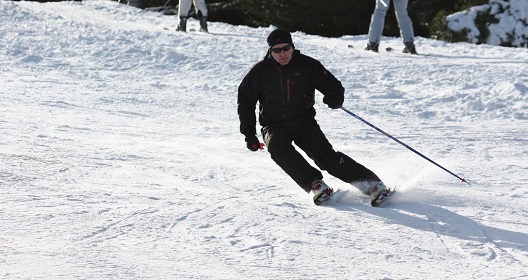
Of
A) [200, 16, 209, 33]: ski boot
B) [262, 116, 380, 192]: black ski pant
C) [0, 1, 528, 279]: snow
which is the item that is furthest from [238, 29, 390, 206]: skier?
[200, 16, 209, 33]: ski boot

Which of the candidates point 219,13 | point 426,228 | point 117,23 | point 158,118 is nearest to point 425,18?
point 219,13

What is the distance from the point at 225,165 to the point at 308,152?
3.58 feet

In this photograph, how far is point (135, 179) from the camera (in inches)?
243

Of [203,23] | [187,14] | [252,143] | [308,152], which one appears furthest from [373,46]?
[252,143]

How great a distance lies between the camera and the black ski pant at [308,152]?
562cm

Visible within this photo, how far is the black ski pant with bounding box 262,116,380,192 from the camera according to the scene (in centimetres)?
562

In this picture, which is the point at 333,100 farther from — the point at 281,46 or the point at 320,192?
the point at 320,192

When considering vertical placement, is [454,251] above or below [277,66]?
below

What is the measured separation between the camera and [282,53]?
5.57m

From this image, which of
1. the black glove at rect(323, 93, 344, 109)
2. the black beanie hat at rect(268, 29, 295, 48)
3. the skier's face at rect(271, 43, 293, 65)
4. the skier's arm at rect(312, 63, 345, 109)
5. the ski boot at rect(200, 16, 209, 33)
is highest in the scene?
the black beanie hat at rect(268, 29, 295, 48)

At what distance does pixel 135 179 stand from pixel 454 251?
8.16 feet

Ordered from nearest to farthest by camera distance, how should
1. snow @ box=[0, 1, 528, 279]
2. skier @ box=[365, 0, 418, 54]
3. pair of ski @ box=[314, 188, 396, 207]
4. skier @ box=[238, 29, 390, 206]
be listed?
snow @ box=[0, 1, 528, 279] < pair of ski @ box=[314, 188, 396, 207] < skier @ box=[238, 29, 390, 206] < skier @ box=[365, 0, 418, 54]

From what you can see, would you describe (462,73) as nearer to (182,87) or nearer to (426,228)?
Result: (182,87)

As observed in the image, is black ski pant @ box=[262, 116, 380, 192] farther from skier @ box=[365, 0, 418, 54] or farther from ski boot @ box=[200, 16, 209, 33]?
ski boot @ box=[200, 16, 209, 33]
